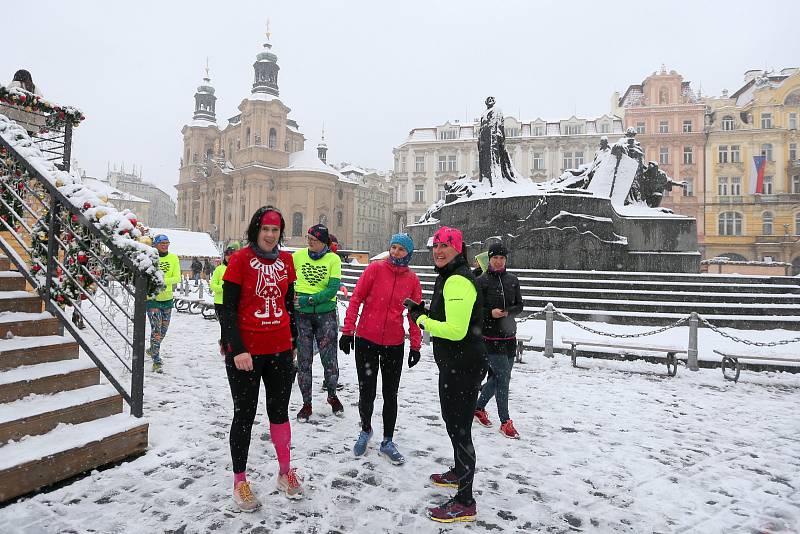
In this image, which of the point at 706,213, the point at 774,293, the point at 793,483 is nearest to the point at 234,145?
the point at 706,213

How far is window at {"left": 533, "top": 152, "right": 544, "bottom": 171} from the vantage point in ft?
178

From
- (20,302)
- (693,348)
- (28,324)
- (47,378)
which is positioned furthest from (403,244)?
(693,348)

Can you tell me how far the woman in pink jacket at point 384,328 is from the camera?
402 centimetres

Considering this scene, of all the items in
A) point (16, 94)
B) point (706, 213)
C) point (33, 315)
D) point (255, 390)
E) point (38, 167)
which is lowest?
point (255, 390)

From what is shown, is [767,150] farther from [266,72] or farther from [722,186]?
[266,72]

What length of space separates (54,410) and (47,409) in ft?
0.17

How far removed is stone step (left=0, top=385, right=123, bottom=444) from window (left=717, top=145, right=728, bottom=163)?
56.3 metres

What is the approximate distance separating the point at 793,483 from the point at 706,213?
165 feet

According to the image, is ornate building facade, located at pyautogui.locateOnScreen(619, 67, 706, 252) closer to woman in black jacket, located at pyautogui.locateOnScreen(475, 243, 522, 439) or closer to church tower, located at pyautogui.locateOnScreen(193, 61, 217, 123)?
woman in black jacket, located at pyautogui.locateOnScreen(475, 243, 522, 439)

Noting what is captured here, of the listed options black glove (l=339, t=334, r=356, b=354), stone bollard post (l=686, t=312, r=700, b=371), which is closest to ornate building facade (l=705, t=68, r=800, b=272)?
stone bollard post (l=686, t=312, r=700, b=371)

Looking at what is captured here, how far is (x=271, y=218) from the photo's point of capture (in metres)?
3.31

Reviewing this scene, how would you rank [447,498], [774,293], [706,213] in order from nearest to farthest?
[447,498] → [774,293] → [706,213]

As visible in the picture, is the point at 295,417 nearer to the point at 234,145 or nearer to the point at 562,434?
the point at 562,434

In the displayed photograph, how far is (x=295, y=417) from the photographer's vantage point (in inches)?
200
